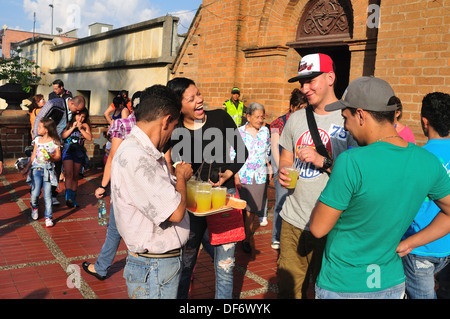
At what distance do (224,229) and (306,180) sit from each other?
771 mm

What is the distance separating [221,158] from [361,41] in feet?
19.5

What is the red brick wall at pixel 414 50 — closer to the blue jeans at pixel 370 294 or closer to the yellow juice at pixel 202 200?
the yellow juice at pixel 202 200

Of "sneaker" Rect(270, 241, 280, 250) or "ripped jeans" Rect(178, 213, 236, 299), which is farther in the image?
"sneaker" Rect(270, 241, 280, 250)

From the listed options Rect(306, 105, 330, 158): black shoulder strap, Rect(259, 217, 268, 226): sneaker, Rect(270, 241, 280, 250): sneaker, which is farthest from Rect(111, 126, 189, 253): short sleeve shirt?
Rect(259, 217, 268, 226): sneaker

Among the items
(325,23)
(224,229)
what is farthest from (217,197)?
(325,23)

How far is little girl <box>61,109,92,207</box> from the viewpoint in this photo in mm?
7188

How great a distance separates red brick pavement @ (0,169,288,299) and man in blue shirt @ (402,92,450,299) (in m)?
1.79

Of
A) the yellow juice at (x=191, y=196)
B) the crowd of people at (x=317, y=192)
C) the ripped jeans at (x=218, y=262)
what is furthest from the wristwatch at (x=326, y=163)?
the ripped jeans at (x=218, y=262)

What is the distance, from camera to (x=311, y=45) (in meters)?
9.77

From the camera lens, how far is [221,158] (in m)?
3.75

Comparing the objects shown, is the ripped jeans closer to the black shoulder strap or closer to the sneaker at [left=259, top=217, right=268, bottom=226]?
the black shoulder strap
